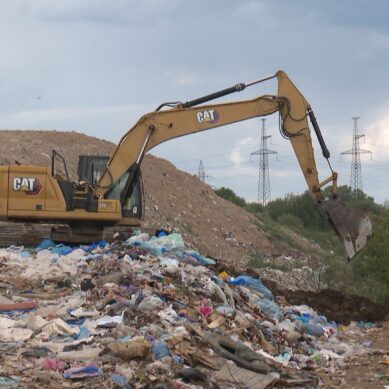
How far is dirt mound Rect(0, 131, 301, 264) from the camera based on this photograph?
26922mm

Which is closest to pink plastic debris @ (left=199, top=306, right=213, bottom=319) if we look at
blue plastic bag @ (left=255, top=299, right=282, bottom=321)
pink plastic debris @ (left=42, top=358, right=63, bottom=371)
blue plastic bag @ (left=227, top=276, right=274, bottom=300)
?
blue plastic bag @ (left=255, top=299, right=282, bottom=321)

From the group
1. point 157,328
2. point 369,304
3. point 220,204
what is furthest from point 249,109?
point 220,204

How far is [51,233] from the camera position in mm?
13461

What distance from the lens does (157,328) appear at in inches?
291

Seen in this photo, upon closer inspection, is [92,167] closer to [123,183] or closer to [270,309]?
[123,183]

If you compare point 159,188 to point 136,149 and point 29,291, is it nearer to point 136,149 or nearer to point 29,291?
point 136,149

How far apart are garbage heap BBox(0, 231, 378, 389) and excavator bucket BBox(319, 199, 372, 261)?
1.26 meters

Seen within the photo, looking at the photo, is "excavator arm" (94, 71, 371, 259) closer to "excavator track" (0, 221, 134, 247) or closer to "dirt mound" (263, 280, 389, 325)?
"excavator track" (0, 221, 134, 247)

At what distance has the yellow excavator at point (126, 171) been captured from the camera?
12.2 m

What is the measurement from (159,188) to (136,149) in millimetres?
18647

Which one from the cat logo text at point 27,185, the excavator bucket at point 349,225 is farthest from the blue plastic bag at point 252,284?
the cat logo text at point 27,185

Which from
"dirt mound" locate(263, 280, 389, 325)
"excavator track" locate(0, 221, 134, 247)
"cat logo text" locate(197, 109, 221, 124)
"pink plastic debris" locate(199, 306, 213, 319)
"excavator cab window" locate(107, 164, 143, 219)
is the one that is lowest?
"dirt mound" locate(263, 280, 389, 325)

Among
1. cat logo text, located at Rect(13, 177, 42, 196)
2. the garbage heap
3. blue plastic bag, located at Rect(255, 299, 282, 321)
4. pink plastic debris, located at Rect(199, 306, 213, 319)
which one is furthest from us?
cat logo text, located at Rect(13, 177, 42, 196)


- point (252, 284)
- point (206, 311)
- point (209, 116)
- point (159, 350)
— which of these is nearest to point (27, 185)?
point (209, 116)
